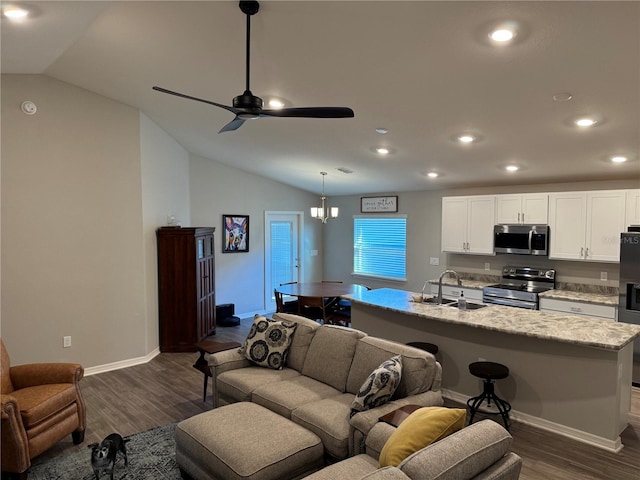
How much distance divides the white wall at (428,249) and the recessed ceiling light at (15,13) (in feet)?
19.2

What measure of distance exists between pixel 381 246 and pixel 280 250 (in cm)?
206

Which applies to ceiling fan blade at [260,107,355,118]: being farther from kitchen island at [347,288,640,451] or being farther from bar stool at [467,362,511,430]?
bar stool at [467,362,511,430]

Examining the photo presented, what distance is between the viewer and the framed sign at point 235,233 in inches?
303

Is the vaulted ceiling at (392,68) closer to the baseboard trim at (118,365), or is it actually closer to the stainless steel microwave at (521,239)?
the stainless steel microwave at (521,239)

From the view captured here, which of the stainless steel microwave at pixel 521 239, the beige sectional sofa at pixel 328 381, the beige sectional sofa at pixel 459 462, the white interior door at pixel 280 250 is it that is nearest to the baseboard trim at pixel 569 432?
the beige sectional sofa at pixel 328 381

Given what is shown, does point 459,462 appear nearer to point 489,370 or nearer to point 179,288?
point 489,370

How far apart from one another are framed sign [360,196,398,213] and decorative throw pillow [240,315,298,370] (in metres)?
4.48

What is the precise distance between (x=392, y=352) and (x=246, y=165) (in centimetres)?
519

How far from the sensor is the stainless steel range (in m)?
5.56

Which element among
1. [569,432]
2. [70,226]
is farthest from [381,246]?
[70,226]

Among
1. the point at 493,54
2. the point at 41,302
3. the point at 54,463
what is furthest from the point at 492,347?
the point at 41,302

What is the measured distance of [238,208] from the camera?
7906 mm

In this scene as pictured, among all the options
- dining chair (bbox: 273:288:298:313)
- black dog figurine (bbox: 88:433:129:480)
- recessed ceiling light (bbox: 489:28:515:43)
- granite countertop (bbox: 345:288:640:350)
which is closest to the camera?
black dog figurine (bbox: 88:433:129:480)

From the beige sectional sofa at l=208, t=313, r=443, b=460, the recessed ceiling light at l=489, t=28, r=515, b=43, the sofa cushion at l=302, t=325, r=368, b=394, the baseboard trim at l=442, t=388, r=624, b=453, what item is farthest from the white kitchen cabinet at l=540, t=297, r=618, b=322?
the recessed ceiling light at l=489, t=28, r=515, b=43
